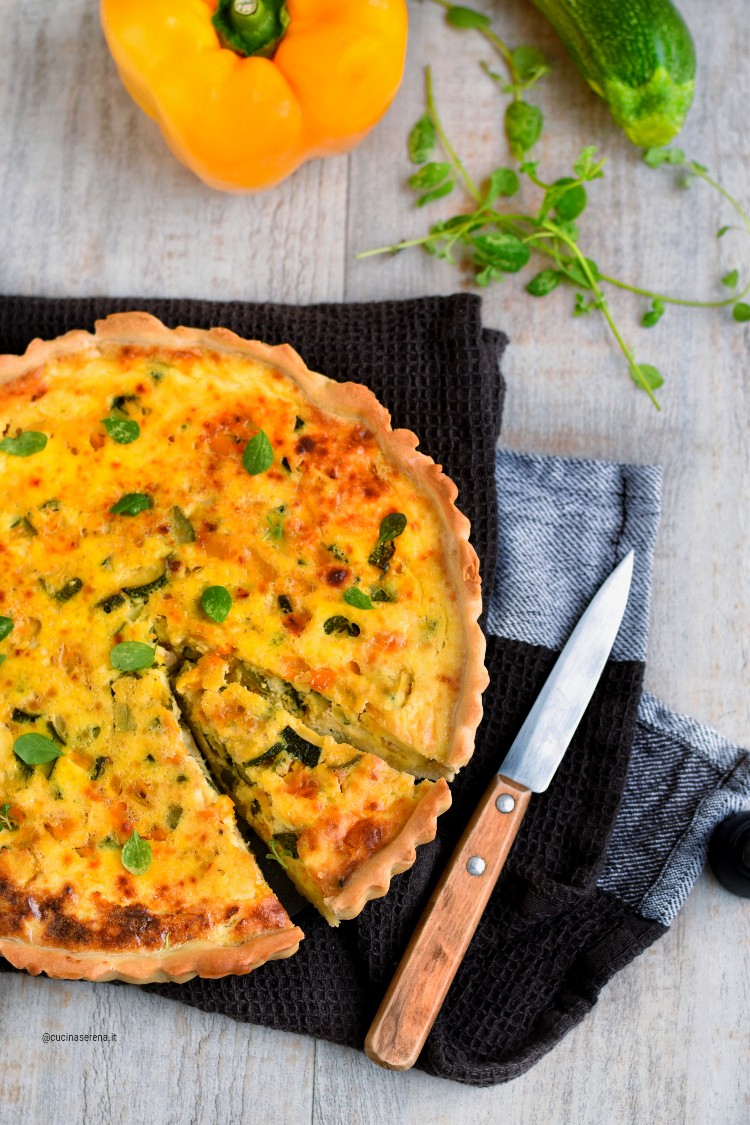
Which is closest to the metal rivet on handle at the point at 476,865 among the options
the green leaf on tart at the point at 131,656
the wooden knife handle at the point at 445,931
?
→ the wooden knife handle at the point at 445,931

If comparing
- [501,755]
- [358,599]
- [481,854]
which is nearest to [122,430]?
[358,599]

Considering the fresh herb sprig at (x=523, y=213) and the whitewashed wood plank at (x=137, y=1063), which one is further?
the fresh herb sprig at (x=523, y=213)

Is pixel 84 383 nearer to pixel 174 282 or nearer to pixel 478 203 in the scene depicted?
pixel 174 282

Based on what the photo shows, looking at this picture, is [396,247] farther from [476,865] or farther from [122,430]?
[476,865]

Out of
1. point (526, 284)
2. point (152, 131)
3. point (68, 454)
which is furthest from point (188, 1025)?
point (152, 131)

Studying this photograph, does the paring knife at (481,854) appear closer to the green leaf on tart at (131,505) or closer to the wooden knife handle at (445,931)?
the wooden knife handle at (445,931)

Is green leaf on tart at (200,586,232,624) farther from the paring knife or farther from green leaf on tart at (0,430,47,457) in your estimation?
the paring knife
